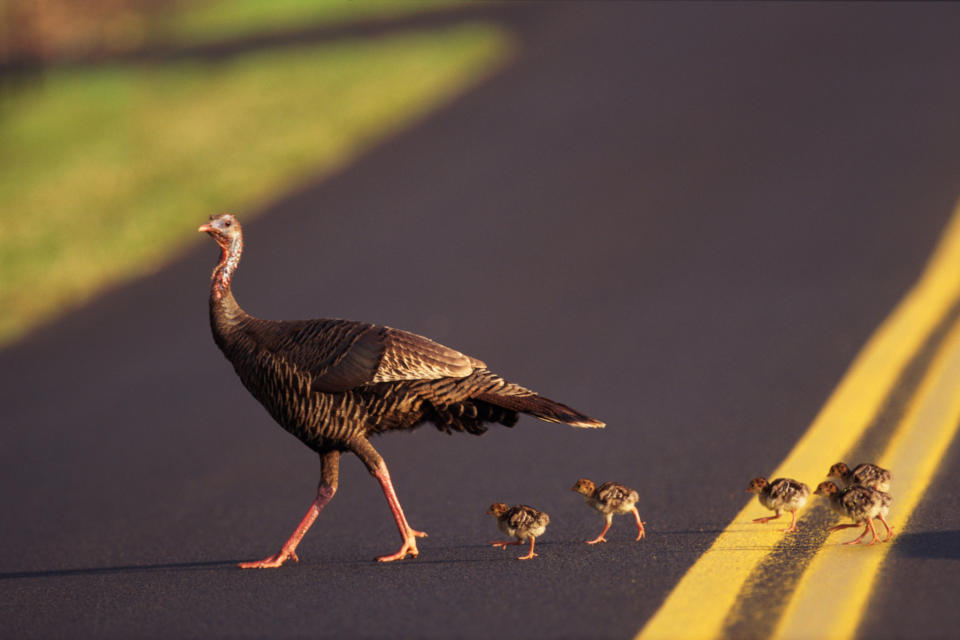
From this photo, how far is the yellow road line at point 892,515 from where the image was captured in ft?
17.7

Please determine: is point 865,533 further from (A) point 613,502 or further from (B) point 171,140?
(B) point 171,140

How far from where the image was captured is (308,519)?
283 inches

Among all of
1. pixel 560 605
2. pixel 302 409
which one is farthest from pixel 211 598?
pixel 560 605

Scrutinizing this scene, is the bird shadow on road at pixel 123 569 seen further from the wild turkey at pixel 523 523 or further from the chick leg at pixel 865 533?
the chick leg at pixel 865 533

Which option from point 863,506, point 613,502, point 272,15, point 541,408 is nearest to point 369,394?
point 541,408

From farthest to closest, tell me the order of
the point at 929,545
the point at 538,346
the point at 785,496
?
the point at 538,346
the point at 785,496
the point at 929,545

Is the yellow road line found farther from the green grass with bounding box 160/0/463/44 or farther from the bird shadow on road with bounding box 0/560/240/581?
the green grass with bounding box 160/0/463/44

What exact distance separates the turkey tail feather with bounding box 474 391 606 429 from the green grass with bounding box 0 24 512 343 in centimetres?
744

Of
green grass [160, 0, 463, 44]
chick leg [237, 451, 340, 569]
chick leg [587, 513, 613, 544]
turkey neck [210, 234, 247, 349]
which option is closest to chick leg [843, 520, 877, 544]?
chick leg [587, 513, 613, 544]

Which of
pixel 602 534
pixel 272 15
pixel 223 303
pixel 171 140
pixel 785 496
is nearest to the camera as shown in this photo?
pixel 785 496

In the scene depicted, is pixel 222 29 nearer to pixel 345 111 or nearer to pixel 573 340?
pixel 345 111

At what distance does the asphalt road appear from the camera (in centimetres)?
→ 643

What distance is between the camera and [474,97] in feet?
69.9

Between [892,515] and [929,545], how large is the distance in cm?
59
